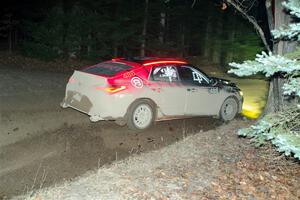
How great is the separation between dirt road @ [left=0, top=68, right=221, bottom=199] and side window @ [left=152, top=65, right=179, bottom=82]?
4.20 feet

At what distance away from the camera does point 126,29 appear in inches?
880

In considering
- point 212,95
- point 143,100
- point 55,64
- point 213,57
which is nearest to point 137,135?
point 143,100

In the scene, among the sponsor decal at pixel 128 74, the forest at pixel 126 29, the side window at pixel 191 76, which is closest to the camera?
the sponsor decal at pixel 128 74

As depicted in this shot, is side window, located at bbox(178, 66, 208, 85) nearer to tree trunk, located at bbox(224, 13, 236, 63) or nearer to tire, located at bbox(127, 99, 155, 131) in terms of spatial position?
tire, located at bbox(127, 99, 155, 131)

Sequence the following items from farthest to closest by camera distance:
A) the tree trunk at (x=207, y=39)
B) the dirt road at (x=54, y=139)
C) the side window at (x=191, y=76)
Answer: the tree trunk at (x=207, y=39)
the side window at (x=191, y=76)
the dirt road at (x=54, y=139)

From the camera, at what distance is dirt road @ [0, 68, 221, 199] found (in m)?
6.75

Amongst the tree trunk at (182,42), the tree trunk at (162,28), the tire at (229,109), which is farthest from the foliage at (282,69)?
the tree trunk at (182,42)

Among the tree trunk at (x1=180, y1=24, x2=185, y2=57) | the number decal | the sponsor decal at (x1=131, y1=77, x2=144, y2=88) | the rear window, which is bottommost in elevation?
the sponsor decal at (x1=131, y1=77, x2=144, y2=88)

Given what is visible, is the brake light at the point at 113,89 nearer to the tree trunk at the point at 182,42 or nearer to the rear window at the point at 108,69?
the rear window at the point at 108,69

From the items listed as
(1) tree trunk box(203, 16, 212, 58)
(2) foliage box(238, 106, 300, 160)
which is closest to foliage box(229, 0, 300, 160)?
(2) foliage box(238, 106, 300, 160)

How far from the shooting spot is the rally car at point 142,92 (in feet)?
28.4

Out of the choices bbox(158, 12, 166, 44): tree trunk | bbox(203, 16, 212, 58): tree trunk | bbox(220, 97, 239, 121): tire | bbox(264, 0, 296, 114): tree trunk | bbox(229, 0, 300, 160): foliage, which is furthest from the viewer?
bbox(203, 16, 212, 58): tree trunk

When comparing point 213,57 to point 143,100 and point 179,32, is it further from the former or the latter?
point 143,100

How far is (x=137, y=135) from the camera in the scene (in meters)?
9.04
